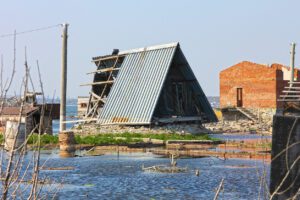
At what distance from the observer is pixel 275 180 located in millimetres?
6898

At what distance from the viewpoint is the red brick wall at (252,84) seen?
58.0 meters

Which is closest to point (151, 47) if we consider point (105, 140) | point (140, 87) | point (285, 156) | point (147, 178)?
point (140, 87)

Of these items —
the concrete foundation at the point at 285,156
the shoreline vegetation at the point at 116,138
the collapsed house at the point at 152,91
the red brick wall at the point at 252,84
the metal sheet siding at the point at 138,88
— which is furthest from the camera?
the red brick wall at the point at 252,84

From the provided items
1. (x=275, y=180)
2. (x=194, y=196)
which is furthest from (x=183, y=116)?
(x=275, y=180)

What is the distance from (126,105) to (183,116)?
440 cm

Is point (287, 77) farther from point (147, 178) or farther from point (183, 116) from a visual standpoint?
Result: point (147, 178)

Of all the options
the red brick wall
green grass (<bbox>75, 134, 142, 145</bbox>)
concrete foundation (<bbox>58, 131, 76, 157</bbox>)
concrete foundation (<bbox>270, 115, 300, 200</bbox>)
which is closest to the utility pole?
concrete foundation (<bbox>58, 131, 76, 157</bbox>)

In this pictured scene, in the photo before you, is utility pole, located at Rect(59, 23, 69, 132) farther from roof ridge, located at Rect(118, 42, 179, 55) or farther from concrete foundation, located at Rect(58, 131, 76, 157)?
roof ridge, located at Rect(118, 42, 179, 55)

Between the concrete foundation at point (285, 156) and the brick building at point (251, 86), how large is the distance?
50.0 m

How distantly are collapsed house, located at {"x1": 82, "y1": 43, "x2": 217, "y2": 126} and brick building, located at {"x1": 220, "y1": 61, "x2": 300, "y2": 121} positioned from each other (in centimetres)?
1344

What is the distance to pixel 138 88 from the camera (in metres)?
42.8

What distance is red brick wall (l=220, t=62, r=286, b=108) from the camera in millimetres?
58031

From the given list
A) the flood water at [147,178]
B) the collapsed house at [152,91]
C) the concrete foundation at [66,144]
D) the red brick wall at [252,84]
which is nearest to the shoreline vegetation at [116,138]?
the concrete foundation at [66,144]

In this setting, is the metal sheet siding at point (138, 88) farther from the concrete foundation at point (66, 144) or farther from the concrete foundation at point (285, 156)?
the concrete foundation at point (285, 156)
